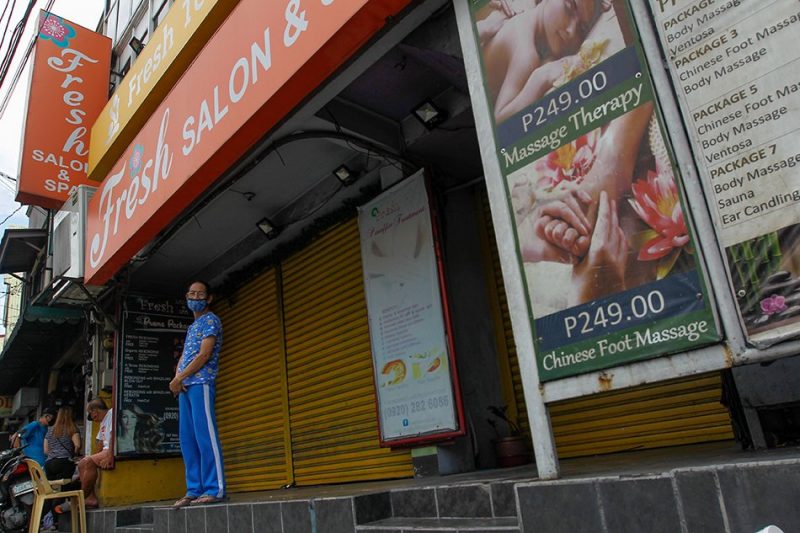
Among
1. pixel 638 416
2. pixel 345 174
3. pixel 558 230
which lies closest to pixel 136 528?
pixel 345 174

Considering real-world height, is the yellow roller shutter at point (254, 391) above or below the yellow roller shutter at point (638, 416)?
above

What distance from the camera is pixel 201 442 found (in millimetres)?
4695

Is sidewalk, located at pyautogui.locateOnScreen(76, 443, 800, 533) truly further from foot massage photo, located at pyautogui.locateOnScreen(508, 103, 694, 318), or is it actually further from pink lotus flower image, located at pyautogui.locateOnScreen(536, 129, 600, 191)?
pink lotus flower image, located at pyautogui.locateOnScreen(536, 129, 600, 191)

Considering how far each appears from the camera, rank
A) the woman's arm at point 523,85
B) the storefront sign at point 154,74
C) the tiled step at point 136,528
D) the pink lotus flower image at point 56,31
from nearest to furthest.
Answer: the woman's arm at point 523,85 < the tiled step at point 136,528 < the storefront sign at point 154,74 < the pink lotus flower image at point 56,31

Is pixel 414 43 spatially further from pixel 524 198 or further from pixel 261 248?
pixel 261 248

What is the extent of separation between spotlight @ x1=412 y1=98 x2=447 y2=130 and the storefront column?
1871 millimetres

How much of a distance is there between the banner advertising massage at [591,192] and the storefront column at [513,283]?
4cm

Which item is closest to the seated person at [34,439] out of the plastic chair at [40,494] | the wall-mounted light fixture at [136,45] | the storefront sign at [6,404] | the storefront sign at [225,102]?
the plastic chair at [40,494]

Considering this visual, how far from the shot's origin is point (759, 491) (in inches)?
72.4

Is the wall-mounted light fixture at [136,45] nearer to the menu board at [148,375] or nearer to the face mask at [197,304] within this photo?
the menu board at [148,375]

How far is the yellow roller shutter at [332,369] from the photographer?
6.06 metres

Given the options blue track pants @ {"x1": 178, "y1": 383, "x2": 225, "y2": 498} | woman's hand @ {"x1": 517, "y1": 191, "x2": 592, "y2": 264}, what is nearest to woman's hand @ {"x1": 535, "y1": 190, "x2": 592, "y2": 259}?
woman's hand @ {"x1": 517, "y1": 191, "x2": 592, "y2": 264}

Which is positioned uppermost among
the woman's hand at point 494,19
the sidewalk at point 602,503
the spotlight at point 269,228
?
the spotlight at point 269,228

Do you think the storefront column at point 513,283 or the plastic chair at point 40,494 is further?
the plastic chair at point 40,494
